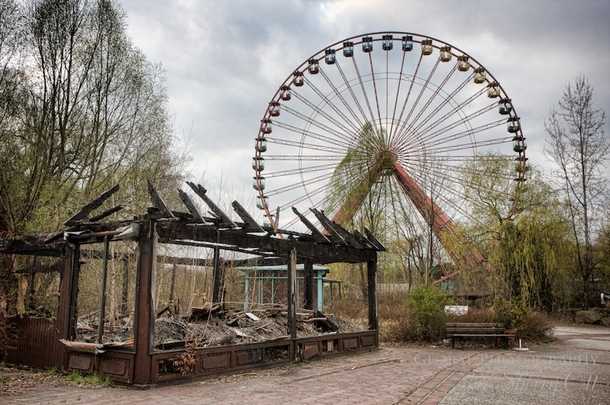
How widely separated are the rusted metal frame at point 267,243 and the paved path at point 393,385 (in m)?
2.40

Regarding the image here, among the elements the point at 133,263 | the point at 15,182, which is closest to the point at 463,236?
the point at 133,263

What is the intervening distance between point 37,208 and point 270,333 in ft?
20.1

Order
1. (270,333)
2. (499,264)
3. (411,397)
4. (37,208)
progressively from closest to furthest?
(411,397) < (270,333) < (37,208) < (499,264)

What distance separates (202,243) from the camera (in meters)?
10.3

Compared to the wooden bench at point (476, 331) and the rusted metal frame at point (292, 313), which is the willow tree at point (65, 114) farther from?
the wooden bench at point (476, 331)

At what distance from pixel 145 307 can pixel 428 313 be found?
32.0ft

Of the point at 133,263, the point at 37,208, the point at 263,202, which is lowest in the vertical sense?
the point at 133,263

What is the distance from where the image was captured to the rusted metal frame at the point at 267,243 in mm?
8952

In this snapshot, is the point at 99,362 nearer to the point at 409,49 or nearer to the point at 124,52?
the point at 124,52

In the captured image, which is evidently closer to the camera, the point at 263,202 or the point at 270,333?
the point at 270,333

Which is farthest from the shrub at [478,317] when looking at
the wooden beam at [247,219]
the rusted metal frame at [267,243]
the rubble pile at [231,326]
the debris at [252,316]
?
Answer: the wooden beam at [247,219]

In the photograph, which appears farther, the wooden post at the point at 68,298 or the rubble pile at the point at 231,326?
the rubble pile at the point at 231,326

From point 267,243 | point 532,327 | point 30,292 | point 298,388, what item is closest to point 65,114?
point 30,292

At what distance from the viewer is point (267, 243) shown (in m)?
11.0
